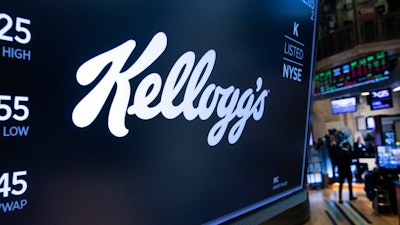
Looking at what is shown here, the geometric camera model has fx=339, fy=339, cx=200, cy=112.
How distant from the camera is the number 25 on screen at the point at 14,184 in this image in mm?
652

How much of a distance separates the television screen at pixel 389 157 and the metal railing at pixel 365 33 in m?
4.83

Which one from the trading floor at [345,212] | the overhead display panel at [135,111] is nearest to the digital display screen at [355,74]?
the trading floor at [345,212]

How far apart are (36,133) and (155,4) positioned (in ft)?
1.57

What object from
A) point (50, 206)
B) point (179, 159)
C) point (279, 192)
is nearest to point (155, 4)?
point (179, 159)

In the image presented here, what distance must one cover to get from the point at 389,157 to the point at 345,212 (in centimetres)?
158

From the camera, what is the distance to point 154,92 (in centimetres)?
95

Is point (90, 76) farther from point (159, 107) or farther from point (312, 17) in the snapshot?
point (312, 17)

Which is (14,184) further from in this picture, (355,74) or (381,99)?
(355,74)

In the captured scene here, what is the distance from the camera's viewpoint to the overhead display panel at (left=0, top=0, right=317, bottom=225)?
68cm

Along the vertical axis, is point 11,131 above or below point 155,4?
below

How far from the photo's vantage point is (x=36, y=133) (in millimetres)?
693

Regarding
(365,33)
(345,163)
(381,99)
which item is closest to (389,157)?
(345,163)

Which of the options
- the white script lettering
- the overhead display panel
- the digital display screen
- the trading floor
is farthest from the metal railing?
the white script lettering

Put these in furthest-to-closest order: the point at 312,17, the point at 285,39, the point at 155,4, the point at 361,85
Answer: the point at 361,85 → the point at 312,17 → the point at 285,39 → the point at 155,4
